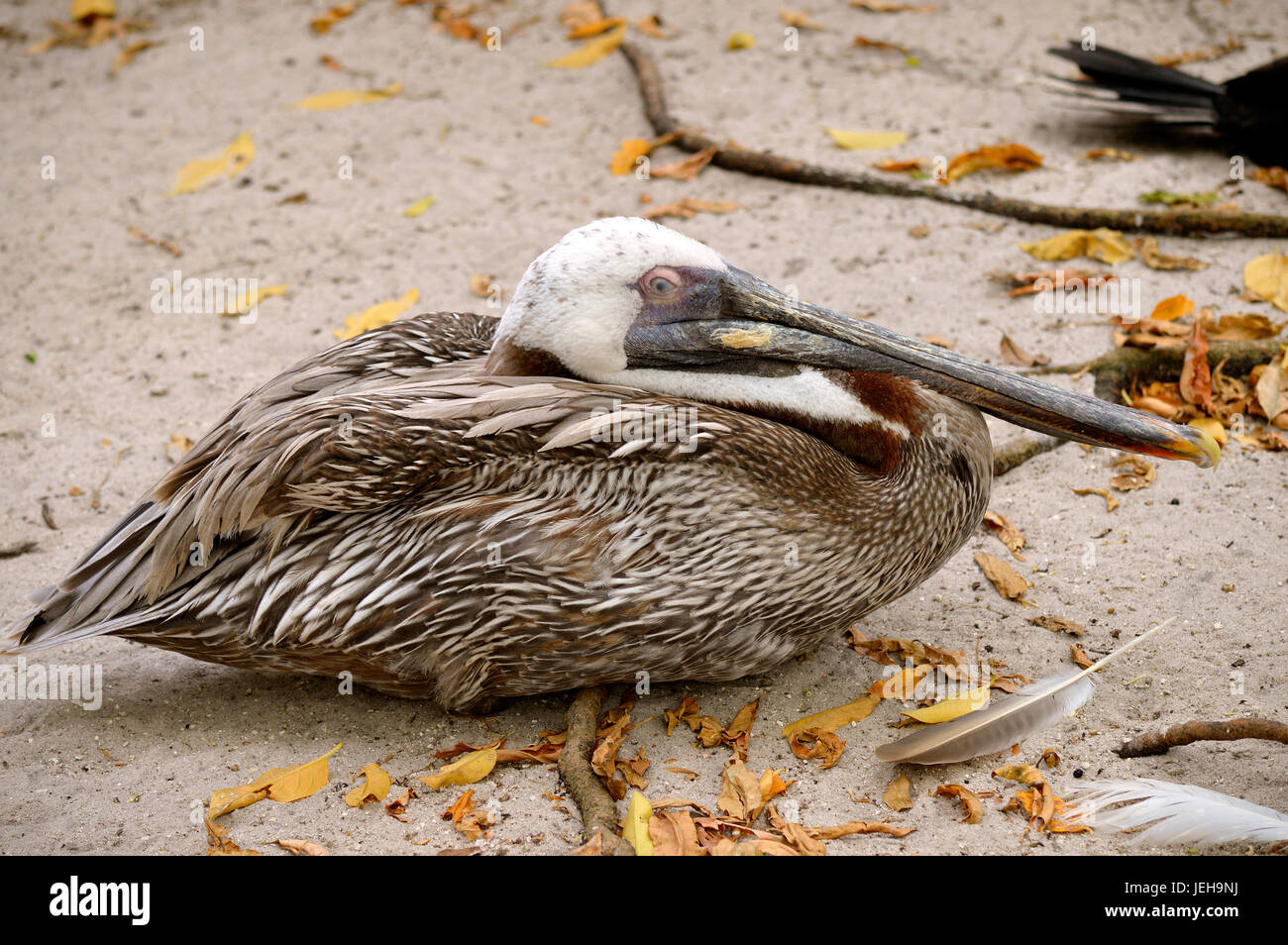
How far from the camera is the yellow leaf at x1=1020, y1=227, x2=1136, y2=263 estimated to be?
17.8 feet

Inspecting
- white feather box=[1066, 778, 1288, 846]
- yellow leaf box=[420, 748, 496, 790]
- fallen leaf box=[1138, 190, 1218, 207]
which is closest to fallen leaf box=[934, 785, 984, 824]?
white feather box=[1066, 778, 1288, 846]

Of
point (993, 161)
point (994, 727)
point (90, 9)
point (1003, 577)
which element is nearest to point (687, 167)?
point (993, 161)

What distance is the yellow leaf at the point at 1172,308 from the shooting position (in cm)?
492

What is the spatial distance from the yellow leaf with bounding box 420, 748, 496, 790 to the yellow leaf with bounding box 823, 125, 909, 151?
175 inches

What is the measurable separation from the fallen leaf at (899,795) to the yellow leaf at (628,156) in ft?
14.2

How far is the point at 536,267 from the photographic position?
11.2ft

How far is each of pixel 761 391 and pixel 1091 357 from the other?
2.08 metres

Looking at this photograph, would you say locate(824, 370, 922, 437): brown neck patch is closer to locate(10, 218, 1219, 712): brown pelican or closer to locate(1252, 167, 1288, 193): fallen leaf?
locate(10, 218, 1219, 712): brown pelican

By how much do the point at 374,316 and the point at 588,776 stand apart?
9.97 ft

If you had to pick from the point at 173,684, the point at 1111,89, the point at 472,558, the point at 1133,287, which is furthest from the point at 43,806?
the point at 1111,89

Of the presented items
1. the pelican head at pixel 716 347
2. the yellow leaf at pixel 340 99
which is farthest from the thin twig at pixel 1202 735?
the yellow leaf at pixel 340 99

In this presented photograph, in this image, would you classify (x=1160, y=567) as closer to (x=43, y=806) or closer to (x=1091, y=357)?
(x=1091, y=357)

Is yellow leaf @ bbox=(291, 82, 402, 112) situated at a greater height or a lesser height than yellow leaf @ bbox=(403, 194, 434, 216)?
greater

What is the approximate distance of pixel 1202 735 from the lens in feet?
10.1
